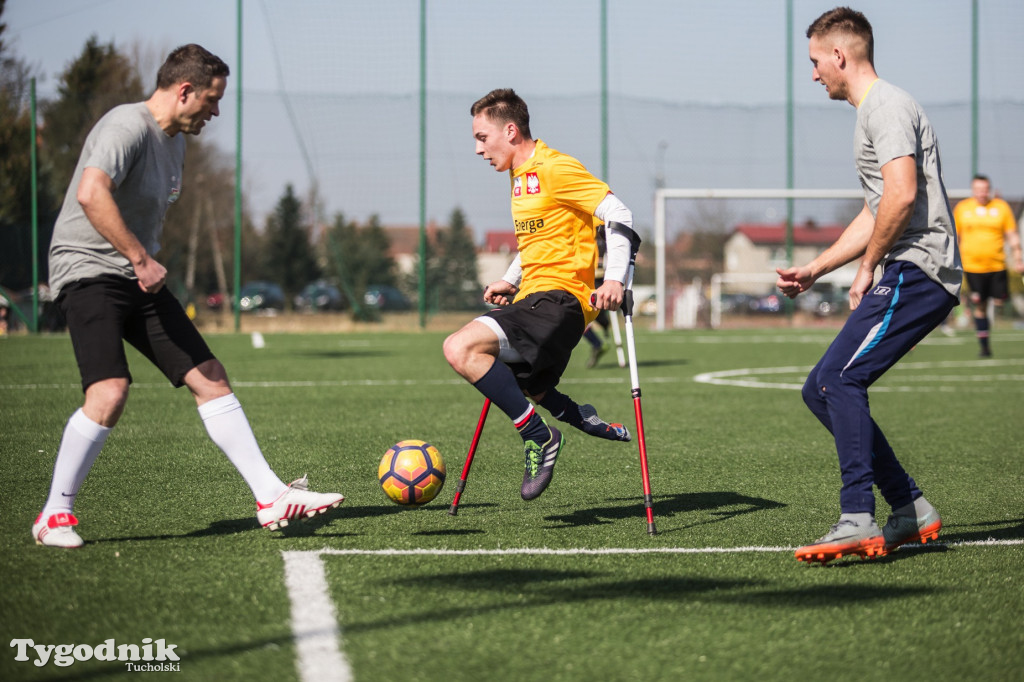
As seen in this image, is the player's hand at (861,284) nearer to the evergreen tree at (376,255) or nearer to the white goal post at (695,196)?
the white goal post at (695,196)

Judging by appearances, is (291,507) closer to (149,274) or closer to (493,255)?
(149,274)

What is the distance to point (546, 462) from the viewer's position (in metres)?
4.74

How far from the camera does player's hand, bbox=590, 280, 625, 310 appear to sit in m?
4.56

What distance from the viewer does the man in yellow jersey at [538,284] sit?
15.7 feet

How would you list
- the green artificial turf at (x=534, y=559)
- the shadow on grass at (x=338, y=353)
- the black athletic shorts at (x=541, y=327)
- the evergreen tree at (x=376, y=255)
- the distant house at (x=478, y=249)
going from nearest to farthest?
1. the green artificial turf at (x=534, y=559)
2. the black athletic shorts at (x=541, y=327)
3. the shadow on grass at (x=338, y=353)
4. the distant house at (x=478, y=249)
5. the evergreen tree at (x=376, y=255)

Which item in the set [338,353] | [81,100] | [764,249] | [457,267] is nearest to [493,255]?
[457,267]

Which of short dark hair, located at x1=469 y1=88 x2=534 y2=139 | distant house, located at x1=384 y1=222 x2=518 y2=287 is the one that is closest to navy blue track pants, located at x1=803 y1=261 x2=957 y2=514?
short dark hair, located at x1=469 y1=88 x2=534 y2=139

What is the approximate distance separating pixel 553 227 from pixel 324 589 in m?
2.31

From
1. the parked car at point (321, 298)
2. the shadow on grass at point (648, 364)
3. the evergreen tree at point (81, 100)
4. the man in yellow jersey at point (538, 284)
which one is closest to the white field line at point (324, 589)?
the man in yellow jersey at point (538, 284)

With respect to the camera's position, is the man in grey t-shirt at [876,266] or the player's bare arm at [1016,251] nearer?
the man in grey t-shirt at [876,266]

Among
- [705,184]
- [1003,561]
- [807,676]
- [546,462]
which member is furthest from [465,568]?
[705,184]

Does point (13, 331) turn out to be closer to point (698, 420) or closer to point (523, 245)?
point (698, 420)

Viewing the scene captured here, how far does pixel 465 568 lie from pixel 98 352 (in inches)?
66.9

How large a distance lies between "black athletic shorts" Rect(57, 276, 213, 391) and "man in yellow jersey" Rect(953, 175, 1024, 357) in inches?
530
